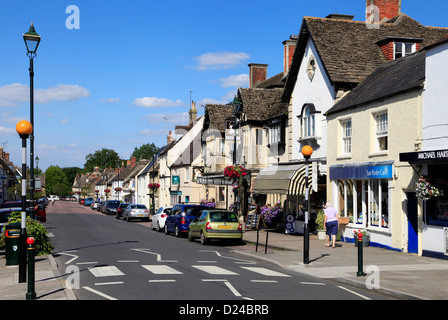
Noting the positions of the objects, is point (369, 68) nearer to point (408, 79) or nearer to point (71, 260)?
point (408, 79)

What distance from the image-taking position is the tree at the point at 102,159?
173500mm

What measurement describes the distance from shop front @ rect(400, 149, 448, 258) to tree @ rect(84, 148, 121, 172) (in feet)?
520

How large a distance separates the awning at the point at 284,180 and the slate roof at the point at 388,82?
3.84 m

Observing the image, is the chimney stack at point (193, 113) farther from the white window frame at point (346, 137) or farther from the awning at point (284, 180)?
the white window frame at point (346, 137)

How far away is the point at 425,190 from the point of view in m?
16.8

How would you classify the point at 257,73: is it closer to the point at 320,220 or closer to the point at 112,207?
the point at 320,220

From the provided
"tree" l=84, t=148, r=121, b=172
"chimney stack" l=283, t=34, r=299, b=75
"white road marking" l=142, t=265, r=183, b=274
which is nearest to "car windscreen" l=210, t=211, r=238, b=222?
"white road marking" l=142, t=265, r=183, b=274

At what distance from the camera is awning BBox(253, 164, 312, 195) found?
26.2 m

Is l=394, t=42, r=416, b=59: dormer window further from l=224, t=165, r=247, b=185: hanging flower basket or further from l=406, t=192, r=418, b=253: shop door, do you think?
l=224, t=165, r=247, b=185: hanging flower basket

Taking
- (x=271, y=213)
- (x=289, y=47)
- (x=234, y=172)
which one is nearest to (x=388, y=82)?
(x=271, y=213)

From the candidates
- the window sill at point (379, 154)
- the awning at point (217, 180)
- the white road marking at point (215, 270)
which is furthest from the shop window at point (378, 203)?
the awning at point (217, 180)
